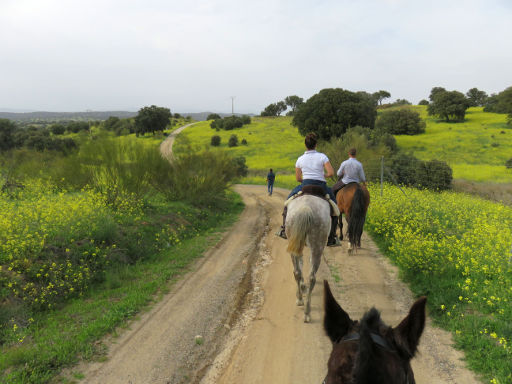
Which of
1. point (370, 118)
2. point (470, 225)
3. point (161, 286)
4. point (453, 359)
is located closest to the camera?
point (453, 359)

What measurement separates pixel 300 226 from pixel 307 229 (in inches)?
5.7

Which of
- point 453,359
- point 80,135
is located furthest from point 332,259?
point 80,135

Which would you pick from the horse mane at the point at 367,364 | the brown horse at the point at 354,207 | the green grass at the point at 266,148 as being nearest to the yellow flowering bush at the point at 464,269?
the brown horse at the point at 354,207

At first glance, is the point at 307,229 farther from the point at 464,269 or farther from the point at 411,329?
the point at 411,329

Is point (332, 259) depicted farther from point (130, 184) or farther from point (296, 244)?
point (130, 184)

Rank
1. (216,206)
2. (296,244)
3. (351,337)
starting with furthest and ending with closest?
1. (216,206)
2. (296,244)
3. (351,337)

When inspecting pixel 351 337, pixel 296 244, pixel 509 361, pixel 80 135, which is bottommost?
pixel 509 361

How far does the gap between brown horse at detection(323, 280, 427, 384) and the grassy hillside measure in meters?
23.8

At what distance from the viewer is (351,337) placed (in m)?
1.52

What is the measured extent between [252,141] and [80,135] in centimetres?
4329

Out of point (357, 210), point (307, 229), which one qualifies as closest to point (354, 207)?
point (357, 210)

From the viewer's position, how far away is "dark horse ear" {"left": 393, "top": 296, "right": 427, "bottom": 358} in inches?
57.0

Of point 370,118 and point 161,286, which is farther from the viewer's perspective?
point 370,118

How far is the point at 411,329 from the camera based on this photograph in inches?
59.0
